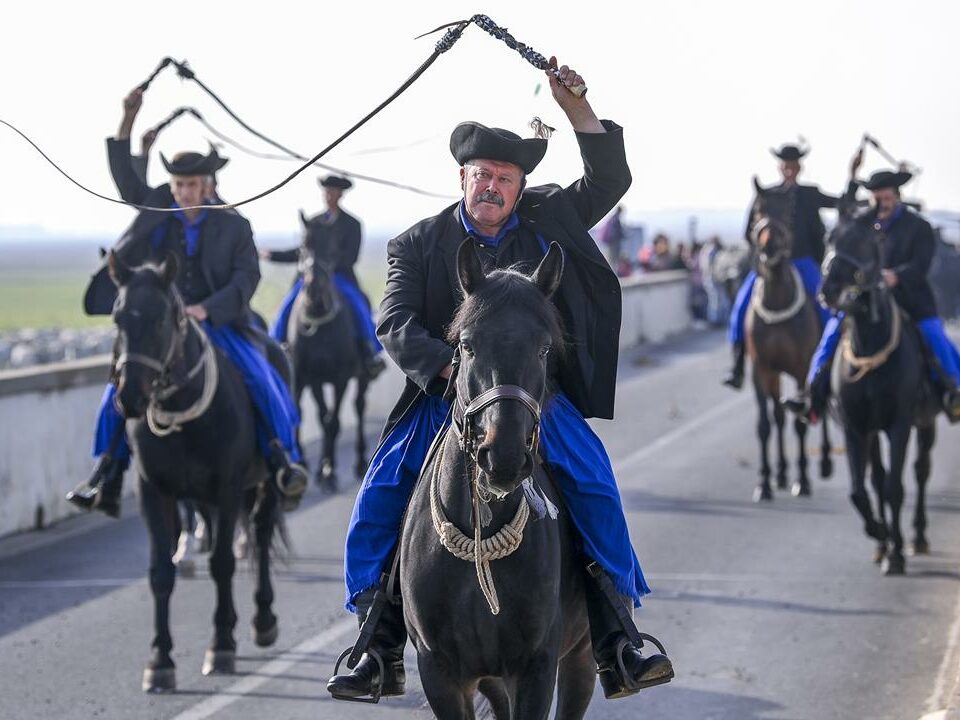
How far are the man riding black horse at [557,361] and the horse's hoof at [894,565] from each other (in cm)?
616

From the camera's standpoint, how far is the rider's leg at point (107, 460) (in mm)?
10578

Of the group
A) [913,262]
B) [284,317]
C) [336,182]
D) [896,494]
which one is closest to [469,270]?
[896,494]

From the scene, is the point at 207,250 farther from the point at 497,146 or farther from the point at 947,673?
the point at 947,673

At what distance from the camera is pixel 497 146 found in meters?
6.33

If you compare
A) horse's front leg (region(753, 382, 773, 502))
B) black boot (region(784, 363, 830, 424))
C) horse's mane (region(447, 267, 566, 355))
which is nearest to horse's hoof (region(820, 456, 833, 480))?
horse's front leg (region(753, 382, 773, 502))

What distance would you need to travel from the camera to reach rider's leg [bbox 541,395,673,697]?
20.8 ft

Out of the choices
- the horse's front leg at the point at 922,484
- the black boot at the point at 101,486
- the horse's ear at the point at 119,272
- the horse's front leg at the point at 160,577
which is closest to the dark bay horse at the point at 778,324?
the horse's front leg at the point at 922,484

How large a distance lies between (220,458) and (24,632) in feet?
6.86

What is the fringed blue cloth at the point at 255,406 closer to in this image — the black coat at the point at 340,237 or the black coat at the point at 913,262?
the black coat at the point at 913,262

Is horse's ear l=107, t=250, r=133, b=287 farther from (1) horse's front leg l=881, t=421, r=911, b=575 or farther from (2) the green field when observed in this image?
(2) the green field

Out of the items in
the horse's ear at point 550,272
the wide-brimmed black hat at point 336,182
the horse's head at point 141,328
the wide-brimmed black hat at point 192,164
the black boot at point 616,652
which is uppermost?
the wide-brimmed black hat at point 192,164

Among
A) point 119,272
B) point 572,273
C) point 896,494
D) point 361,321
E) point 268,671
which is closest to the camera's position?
point 572,273

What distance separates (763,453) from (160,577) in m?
7.97

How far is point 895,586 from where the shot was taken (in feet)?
39.3
